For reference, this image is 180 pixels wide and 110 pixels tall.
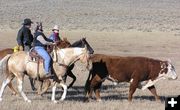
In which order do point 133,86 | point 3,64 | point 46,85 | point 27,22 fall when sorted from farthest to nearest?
point 27,22 < point 46,85 < point 133,86 < point 3,64

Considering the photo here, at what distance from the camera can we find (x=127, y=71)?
51.7 feet

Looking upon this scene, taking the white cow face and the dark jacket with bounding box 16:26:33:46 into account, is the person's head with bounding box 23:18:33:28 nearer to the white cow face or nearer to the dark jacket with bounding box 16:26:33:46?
the dark jacket with bounding box 16:26:33:46

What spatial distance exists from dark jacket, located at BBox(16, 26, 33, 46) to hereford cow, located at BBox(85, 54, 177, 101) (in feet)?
7.71

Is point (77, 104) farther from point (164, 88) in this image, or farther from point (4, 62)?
point (164, 88)

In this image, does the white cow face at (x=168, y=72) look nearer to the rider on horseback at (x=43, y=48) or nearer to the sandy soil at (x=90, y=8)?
the rider on horseback at (x=43, y=48)

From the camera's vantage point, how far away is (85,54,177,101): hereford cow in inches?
619

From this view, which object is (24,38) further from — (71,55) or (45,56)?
(71,55)

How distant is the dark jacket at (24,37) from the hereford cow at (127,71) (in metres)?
2.35

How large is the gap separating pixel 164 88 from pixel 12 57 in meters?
6.37

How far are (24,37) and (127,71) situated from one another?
11.8 ft

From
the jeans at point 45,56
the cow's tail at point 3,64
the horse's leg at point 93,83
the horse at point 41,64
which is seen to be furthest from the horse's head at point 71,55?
the cow's tail at point 3,64

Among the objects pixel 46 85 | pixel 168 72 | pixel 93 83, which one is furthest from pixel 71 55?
pixel 168 72

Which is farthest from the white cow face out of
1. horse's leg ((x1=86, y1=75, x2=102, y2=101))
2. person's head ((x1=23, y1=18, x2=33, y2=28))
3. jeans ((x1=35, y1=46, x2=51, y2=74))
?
person's head ((x1=23, y1=18, x2=33, y2=28))

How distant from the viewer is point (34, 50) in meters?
15.1
